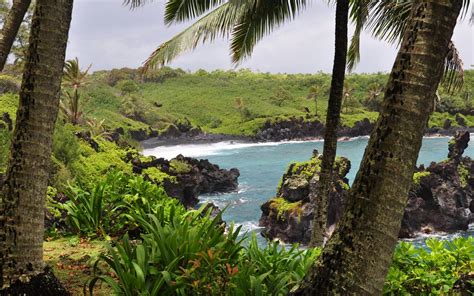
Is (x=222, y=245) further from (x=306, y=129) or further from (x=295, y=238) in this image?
(x=306, y=129)

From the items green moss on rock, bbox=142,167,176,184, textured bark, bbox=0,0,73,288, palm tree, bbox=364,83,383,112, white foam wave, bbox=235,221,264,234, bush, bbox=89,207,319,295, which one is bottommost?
white foam wave, bbox=235,221,264,234

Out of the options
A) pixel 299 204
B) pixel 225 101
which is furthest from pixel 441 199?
pixel 225 101

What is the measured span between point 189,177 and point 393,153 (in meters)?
23.6

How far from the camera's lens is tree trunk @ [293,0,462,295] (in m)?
2.33

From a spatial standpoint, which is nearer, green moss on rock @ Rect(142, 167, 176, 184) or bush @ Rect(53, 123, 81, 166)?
bush @ Rect(53, 123, 81, 166)

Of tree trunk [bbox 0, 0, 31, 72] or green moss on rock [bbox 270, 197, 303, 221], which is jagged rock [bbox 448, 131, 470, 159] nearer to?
green moss on rock [bbox 270, 197, 303, 221]

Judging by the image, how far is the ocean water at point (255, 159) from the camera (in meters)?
27.7

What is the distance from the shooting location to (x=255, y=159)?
162 ft

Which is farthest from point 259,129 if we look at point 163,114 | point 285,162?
point 285,162

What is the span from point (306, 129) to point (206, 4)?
201ft

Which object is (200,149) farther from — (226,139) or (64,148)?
(64,148)

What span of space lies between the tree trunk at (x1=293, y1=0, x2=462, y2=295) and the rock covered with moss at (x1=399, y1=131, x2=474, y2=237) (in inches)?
810

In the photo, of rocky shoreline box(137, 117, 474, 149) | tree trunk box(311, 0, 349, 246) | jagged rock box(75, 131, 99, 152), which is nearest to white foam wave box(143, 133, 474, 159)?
rocky shoreline box(137, 117, 474, 149)

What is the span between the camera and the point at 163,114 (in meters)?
69.1
